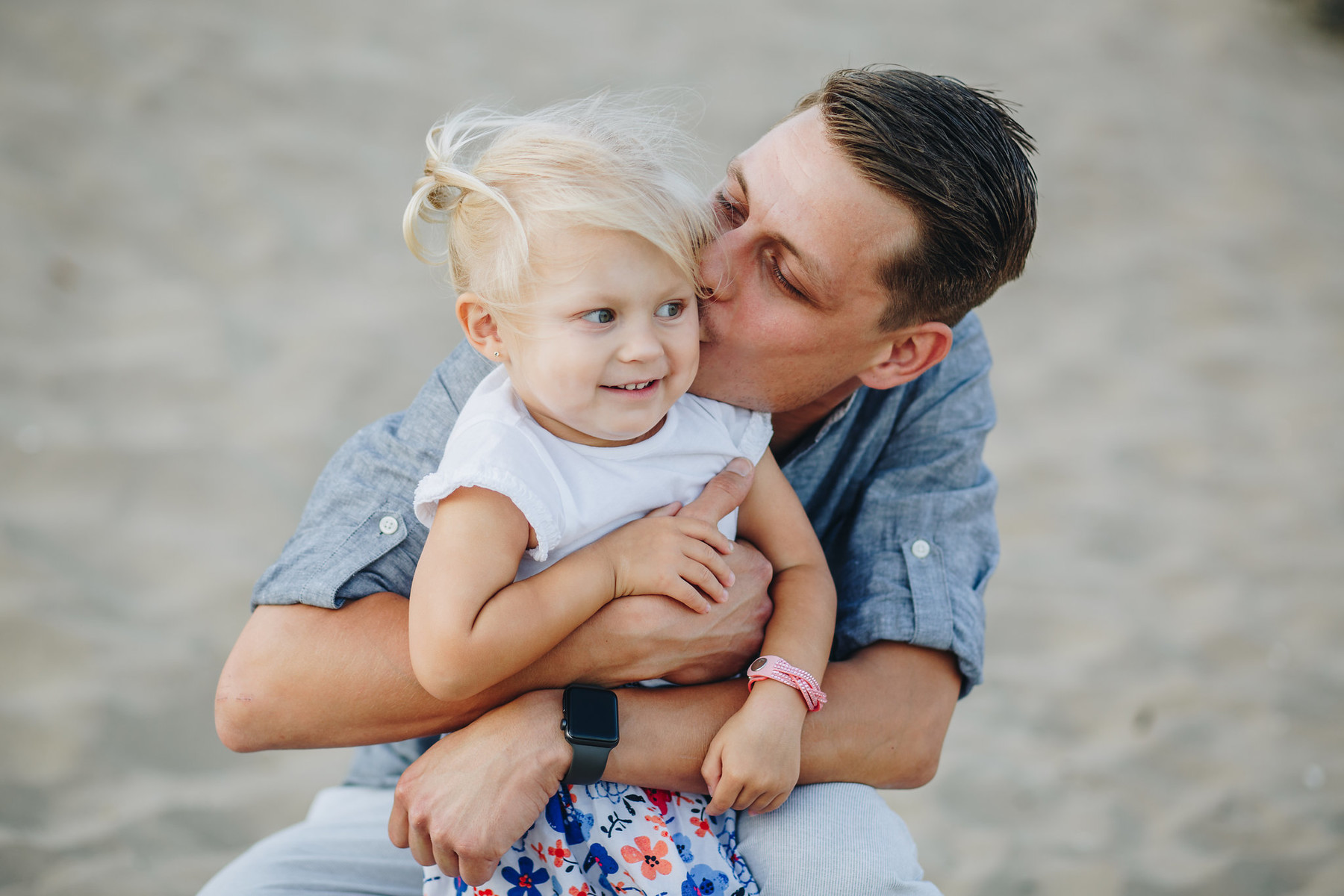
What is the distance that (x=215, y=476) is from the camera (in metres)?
3.84

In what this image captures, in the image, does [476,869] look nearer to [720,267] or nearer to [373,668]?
[373,668]

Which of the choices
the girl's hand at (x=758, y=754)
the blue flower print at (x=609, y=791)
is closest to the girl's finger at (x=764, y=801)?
the girl's hand at (x=758, y=754)

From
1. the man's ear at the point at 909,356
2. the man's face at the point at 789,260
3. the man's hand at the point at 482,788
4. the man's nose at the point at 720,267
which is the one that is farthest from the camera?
the man's ear at the point at 909,356

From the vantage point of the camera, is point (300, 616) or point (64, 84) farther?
point (64, 84)

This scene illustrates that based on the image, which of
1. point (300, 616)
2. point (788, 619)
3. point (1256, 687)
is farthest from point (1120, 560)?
point (300, 616)

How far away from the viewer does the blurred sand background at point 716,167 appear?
10.8 ft

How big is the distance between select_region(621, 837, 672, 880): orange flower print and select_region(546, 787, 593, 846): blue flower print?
82 mm

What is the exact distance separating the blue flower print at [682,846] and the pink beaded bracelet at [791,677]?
0.99ft

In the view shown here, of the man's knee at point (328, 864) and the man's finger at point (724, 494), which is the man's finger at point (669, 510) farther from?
the man's knee at point (328, 864)

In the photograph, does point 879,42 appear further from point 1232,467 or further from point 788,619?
point 788,619

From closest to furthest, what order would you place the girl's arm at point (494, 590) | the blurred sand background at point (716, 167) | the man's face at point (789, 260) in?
1. the girl's arm at point (494, 590)
2. the man's face at point (789, 260)
3. the blurred sand background at point (716, 167)

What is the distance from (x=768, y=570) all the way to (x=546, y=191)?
0.84 m

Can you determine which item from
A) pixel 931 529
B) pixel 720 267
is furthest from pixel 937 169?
pixel 931 529

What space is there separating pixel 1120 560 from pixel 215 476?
140 inches
